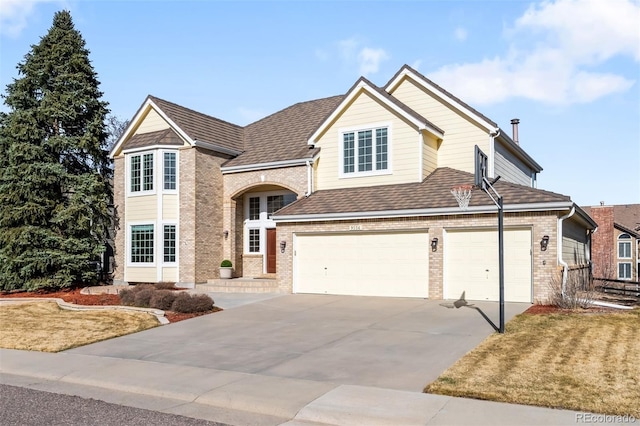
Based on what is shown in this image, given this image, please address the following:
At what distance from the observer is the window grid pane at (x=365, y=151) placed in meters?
22.2

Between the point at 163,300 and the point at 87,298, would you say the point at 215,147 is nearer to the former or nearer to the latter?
the point at 87,298

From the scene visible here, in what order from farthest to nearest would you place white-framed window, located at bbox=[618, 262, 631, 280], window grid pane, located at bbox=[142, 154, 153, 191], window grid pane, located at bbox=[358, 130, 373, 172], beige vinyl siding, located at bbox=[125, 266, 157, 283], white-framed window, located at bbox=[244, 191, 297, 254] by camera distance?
white-framed window, located at bbox=[618, 262, 631, 280] → white-framed window, located at bbox=[244, 191, 297, 254] → window grid pane, located at bbox=[142, 154, 153, 191] → beige vinyl siding, located at bbox=[125, 266, 157, 283] → window grid pane, located at bbox=[358, 130, 373, 172]

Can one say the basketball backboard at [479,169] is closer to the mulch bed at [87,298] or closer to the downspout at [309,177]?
the mulch bed at [87,298]

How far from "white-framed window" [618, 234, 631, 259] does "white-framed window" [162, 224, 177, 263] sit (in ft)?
146

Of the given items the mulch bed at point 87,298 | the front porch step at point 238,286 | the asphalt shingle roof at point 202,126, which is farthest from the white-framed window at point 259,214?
the mulch bed at point 87,298

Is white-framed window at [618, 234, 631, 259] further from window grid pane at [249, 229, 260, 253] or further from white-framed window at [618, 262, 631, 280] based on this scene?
window grid pane at [249, 229, 260, 253]

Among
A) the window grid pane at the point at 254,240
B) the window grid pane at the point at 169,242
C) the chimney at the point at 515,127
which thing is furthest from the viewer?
the chimney at the point at 515,127

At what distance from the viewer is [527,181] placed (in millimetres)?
27875

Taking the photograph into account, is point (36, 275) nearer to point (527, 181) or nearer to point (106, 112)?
point (106, 112)

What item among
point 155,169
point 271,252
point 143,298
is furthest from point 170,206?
point 143,298

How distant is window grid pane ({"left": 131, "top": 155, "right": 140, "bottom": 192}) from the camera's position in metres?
25.6

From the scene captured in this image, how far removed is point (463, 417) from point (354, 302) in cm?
1134

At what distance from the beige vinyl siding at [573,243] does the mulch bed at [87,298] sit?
12068mm

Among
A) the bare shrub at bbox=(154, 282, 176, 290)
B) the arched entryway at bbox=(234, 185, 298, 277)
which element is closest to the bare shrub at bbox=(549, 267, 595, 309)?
the arched entryway at bbox=(234, 185, 298, 277)
